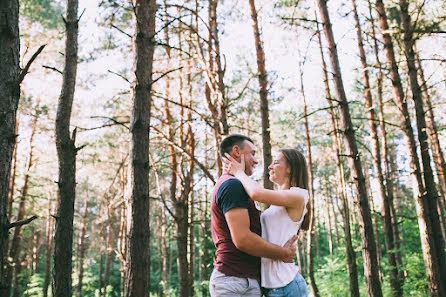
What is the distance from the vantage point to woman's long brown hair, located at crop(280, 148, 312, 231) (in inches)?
92.0

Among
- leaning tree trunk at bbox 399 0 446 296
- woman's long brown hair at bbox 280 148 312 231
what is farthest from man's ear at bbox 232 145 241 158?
leaning tree trunk at bbox 399 0 446 296

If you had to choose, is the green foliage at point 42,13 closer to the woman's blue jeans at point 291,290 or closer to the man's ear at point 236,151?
the man's ear at point 236,151

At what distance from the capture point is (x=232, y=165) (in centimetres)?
222

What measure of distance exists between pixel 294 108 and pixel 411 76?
1492 centimetres

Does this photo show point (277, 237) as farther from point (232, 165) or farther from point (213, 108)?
point (213, 108)

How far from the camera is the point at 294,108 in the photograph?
68.0 feet

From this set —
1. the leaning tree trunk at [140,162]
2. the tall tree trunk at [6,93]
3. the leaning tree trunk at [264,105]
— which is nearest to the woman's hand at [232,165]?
the tall tree trunk at [6,93]

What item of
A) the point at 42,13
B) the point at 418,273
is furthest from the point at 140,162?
the point at 42,13

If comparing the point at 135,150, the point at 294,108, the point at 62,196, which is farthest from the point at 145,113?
the point at 294,108

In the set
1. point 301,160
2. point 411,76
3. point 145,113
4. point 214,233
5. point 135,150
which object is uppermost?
point 411,76

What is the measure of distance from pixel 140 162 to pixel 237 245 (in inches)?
79.1

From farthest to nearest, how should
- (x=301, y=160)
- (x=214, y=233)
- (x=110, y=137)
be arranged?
1. (x=110, y=137)
2. (x=301, y=160)
3. (x=214, y=233)

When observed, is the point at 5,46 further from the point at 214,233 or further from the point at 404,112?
the point at 404,112

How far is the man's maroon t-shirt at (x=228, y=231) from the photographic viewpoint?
77.5 inches
